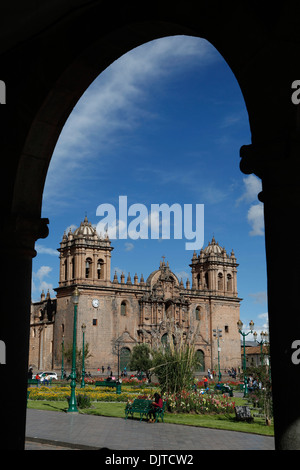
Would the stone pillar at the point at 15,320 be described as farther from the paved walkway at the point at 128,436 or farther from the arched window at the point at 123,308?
the arched window at the point at 123,308

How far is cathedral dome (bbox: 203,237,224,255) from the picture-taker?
204 feet

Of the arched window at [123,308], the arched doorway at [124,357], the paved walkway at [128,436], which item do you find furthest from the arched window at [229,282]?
the paved walkway at [128,436]

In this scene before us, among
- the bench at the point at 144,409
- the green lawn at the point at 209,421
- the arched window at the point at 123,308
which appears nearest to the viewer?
the green lawn at the point at 209,421

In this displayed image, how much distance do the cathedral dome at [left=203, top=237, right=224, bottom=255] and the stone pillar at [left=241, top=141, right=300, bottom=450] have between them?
58.9m

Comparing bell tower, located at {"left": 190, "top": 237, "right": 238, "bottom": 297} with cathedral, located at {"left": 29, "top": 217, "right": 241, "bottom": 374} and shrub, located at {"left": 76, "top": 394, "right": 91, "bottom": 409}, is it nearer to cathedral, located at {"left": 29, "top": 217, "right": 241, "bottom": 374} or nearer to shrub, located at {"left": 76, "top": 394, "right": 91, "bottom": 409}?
cathedral, located at {"left": 29, "top": 217, "right": 241, "bottom": 374}

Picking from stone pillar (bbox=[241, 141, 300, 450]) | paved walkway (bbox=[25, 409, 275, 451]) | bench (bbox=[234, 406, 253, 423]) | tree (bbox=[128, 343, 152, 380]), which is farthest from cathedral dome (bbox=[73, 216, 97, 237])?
stone pillar (bbox=[241, 141, 300, 450])

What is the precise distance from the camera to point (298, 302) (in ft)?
10.3

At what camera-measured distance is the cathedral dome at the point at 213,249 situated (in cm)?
6220

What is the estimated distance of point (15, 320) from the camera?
4.53 metres

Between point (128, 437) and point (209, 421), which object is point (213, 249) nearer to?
point (209, 421)

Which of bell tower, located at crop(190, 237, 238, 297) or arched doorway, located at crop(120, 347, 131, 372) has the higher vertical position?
bell tower, located at crop(190, 237, 238, 297)

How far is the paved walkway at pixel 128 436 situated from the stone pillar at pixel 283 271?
6.60m

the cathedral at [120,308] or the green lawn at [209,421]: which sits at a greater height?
the cathedral at [120,308]
